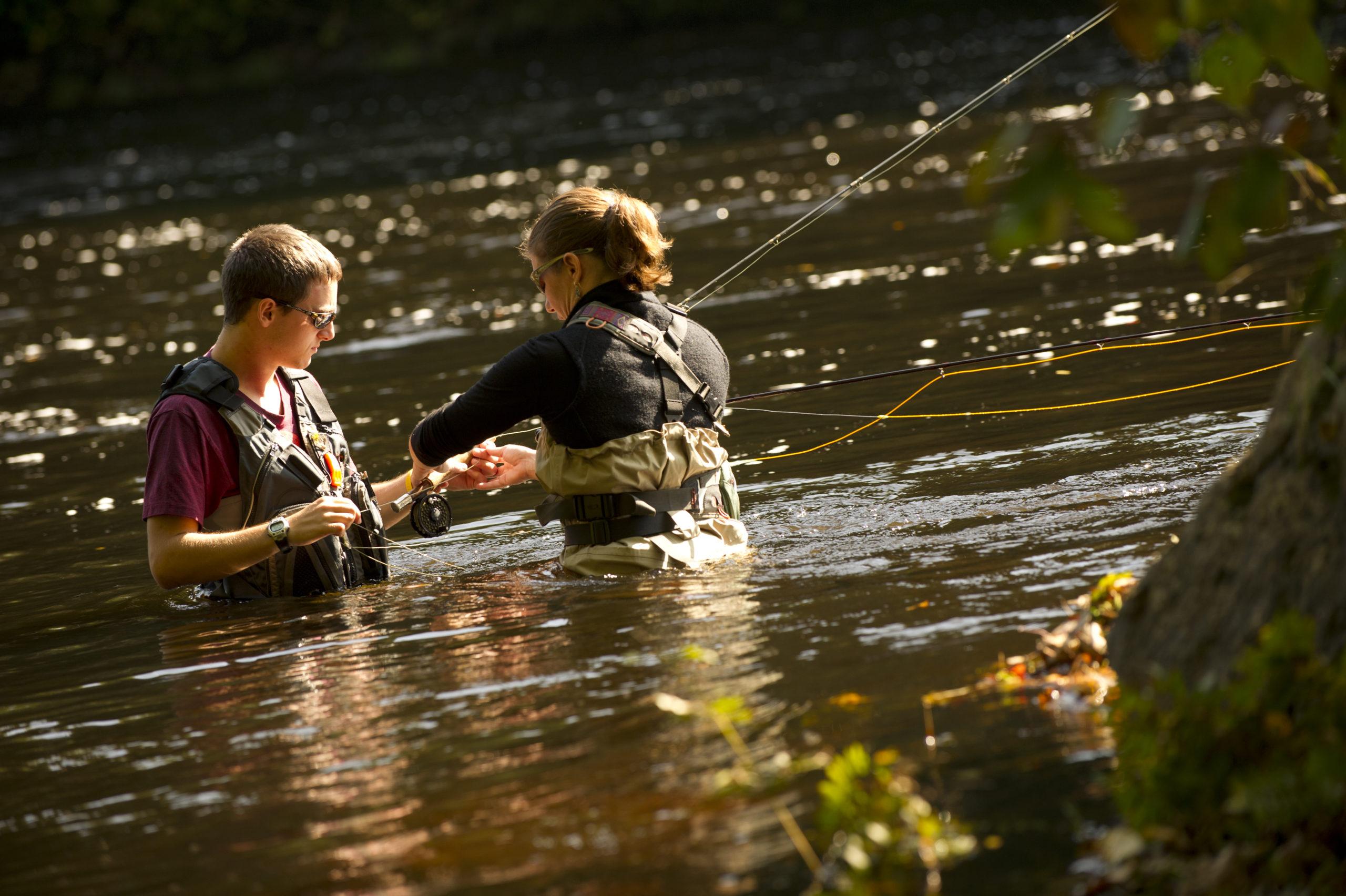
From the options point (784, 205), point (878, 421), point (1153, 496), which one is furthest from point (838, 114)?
point (1153, 496)

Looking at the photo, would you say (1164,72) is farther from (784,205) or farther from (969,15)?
(969,15)

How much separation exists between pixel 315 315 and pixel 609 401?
1.22 metres

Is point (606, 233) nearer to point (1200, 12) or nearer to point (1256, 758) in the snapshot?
point (1256, 758)

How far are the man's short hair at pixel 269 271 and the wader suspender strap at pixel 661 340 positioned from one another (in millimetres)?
1019

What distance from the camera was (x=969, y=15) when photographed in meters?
40.5

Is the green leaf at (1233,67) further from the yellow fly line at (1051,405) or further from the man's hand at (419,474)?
the yellow fly line at (1051,405)

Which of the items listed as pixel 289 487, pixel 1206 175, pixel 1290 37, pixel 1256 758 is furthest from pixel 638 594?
pixel 1290 37

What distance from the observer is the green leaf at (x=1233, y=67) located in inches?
97.3

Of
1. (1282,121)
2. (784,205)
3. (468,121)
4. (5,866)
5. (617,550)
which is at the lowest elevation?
(5,866)

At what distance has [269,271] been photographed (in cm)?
585

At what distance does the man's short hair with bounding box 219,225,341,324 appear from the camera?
5848 millimetres

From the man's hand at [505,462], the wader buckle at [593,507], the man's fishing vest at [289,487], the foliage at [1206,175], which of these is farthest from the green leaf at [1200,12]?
the man's hand at [505,462]

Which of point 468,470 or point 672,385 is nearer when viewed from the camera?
point 672,385

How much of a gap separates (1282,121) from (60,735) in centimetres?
394
